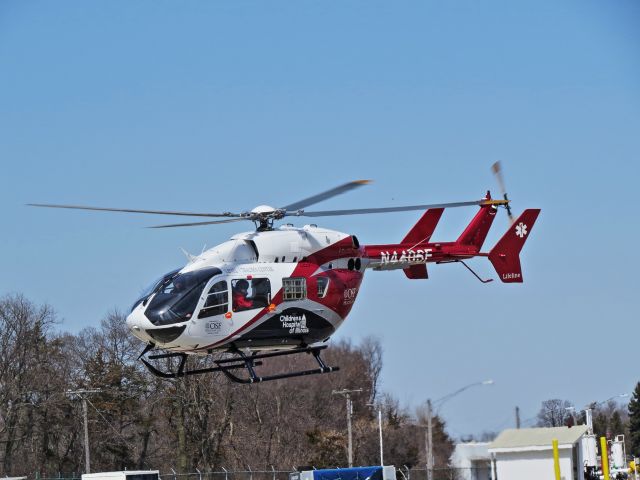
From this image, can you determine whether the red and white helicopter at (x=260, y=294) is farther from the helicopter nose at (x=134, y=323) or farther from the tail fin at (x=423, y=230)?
the tail fin at (x=423, y=230)

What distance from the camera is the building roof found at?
30984 millimetres

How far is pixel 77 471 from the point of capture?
67.4 meters

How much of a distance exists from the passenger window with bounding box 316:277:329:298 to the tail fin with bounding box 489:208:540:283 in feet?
24.4

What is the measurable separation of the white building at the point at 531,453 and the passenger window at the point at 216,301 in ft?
26.6

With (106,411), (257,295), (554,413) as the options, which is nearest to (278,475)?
(106,411)

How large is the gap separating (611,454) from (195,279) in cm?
2679

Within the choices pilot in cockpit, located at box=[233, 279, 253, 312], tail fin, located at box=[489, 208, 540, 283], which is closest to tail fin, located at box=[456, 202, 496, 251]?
tail fin, located at box=[489, 208, 540, 283]

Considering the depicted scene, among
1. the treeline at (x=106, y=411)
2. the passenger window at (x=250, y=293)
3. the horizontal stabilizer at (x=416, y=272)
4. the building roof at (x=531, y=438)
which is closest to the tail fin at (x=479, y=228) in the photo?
the horizontal stabilizer at (x=416, y=272)

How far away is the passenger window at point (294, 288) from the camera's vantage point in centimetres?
2931

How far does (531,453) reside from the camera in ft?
111

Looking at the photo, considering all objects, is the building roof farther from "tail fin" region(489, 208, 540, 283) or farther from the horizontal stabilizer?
the horizontal stabilizer

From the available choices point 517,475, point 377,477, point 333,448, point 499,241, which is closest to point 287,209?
point 499,241

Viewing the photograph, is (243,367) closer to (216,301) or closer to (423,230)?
(216,301)

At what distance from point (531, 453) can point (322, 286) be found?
8.98 m
